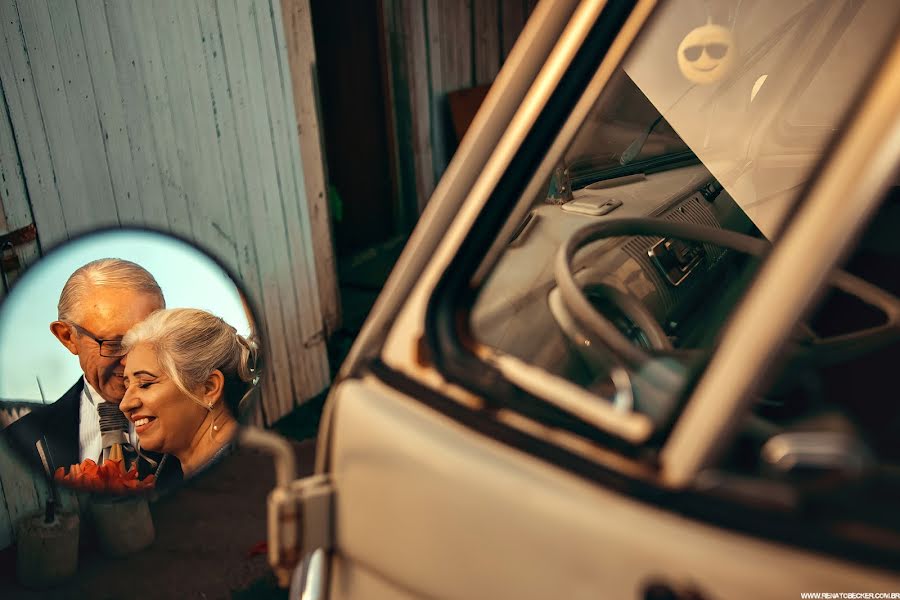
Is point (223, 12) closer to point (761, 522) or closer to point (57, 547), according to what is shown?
point (57, 547)

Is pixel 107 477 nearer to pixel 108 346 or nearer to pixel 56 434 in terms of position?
pixel 56 434

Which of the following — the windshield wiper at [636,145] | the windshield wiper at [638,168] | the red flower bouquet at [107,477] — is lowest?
the red flower bouquet at [107,477]

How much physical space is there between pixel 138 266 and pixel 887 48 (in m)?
2.41

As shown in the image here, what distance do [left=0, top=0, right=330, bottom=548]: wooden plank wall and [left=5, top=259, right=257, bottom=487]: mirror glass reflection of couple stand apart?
0.97 ft

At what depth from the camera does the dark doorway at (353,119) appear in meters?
5.11

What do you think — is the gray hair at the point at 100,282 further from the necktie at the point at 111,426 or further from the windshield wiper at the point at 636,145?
the windshield wiper at the point at 636,145

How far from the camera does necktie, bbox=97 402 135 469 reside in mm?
2670

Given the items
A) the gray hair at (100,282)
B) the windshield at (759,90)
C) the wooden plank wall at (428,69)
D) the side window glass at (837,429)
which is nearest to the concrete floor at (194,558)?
the gray hair at (100,282)

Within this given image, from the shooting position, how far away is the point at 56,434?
8.95 ft

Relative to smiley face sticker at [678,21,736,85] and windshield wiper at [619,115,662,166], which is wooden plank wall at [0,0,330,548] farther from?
smiley face sticker at [678,21,736,85]

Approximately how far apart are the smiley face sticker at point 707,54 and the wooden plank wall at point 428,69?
3.79m

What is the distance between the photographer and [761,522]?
0.88 m

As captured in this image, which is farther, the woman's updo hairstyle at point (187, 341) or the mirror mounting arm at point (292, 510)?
the woman's updo hairstyle at point (187, 341)

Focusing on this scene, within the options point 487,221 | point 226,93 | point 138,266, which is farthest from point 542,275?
point 226,93
